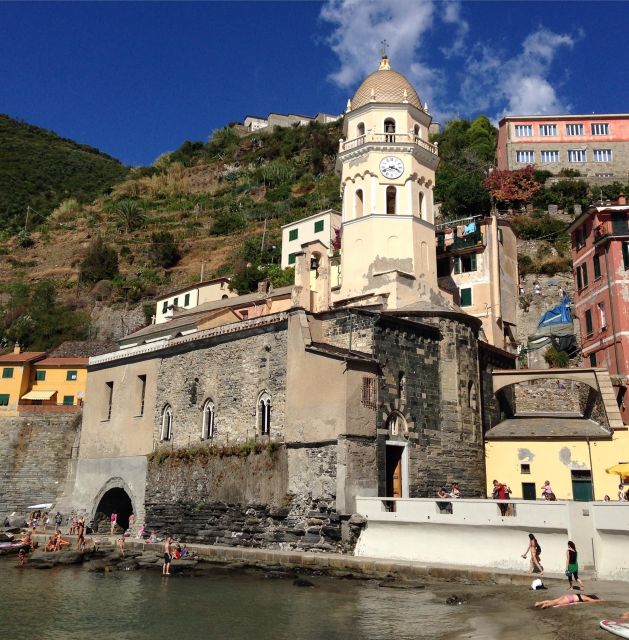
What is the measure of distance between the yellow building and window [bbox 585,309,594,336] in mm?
29296

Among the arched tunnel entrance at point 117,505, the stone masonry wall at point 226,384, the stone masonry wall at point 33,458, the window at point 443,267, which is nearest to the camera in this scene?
the stone masonry wall at point 226,384

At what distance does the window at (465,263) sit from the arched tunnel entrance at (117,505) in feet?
70.7

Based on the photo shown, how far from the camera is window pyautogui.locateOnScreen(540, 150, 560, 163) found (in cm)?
5847

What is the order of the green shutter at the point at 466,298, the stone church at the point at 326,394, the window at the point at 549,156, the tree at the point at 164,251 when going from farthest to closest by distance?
the tree at the point at 164,251 < the window at the point at 549,156 < the green shutter at the point at 466,298 < the stone church at the point at 326,394

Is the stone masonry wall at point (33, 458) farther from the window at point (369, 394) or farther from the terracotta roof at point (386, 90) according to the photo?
the terracotta roof at point (386, 90)

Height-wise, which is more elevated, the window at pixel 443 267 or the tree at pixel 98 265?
the tree at pixel 98 265

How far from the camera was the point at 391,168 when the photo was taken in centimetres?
3012

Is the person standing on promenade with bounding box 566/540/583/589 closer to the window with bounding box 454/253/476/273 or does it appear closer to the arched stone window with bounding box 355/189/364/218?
the arched stone window with bounding box 355/189/364/218

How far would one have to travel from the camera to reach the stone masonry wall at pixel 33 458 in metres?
36.4

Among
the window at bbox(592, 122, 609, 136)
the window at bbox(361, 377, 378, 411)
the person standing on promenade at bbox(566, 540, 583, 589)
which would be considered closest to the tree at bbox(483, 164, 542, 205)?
the window at bbox(592, 122, 609, 136)

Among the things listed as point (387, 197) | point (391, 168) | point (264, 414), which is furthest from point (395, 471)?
point (391, 168)

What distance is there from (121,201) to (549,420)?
236 feet

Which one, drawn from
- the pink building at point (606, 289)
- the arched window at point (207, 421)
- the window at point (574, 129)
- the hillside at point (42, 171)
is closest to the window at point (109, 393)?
the arched window at point (207, 421)

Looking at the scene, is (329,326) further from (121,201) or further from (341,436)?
(121,201)
